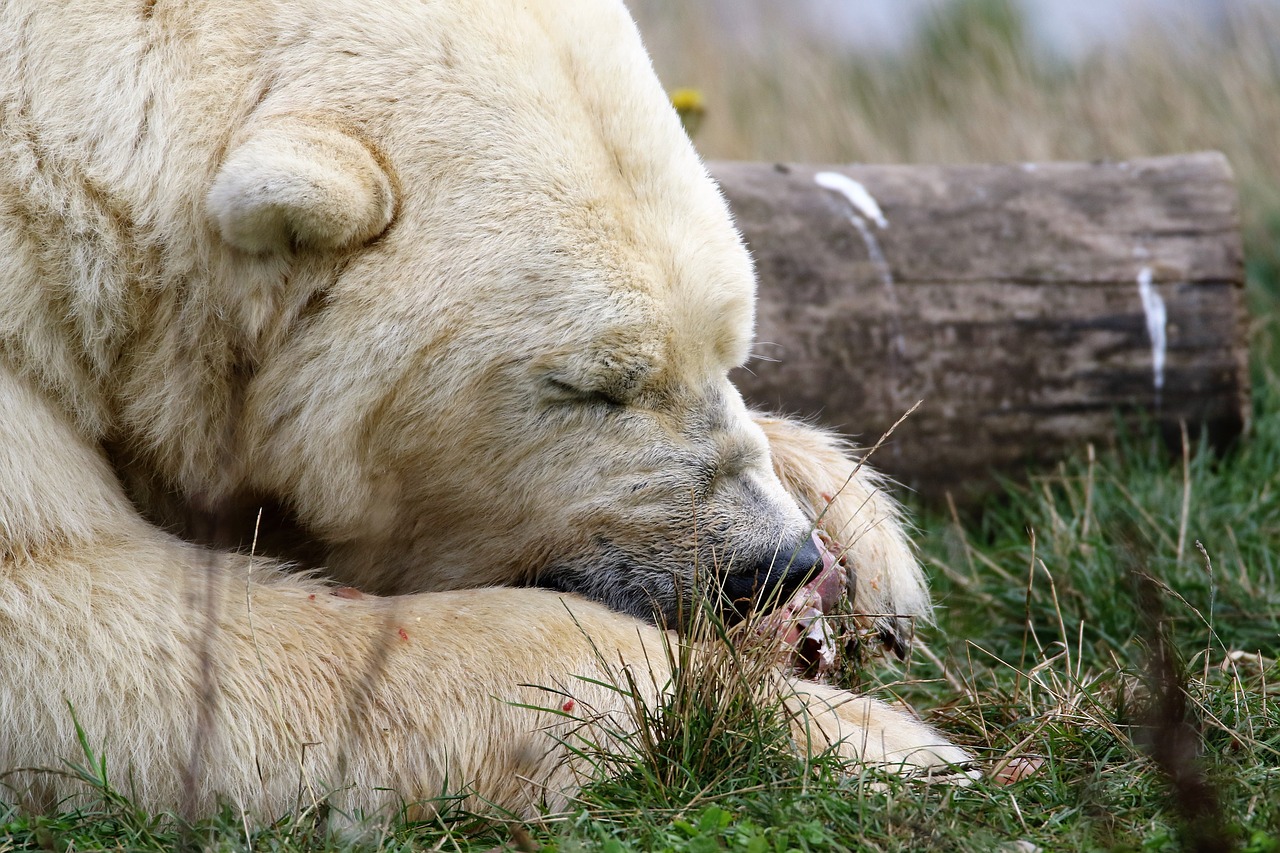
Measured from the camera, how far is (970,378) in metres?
4.45

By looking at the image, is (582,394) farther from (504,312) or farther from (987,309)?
(987,309)

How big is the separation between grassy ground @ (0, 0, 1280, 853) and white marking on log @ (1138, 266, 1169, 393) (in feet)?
0.89

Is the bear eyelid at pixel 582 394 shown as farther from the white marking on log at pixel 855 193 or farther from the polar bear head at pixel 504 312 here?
the white marking on log at pixel 855 193

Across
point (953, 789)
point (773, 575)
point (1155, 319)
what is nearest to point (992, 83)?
point (1155, 319)

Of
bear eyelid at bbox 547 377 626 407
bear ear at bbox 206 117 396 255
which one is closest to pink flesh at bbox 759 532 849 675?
bear eyelid at bbox 547 377 626 407

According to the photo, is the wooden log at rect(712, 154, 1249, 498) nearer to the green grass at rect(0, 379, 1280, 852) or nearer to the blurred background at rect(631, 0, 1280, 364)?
the green grass at rect(0, 379, 1280, 852)

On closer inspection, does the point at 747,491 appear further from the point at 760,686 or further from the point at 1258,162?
the point at 1258,162

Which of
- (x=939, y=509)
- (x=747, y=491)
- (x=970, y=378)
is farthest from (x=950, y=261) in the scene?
(x=747, y=491)

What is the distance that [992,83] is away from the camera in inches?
365

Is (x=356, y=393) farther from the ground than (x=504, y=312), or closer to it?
closer to it

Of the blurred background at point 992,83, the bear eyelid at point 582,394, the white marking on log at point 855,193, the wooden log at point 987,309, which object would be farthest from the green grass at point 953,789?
the blurred background at point 992,83

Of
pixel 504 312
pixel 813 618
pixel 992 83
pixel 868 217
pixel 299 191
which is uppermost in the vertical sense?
Answer: pixel 299 191

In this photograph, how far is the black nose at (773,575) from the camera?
9.05ft

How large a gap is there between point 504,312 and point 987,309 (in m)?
2.38
